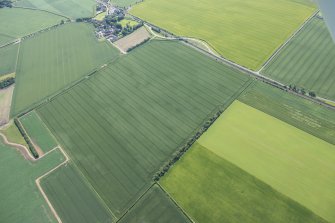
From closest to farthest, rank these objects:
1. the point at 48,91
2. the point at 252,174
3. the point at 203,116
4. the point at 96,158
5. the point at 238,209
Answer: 1. the point at 238,209
2. the point at 252,174
3. the point at 96,158
4. the point at 203,116
5. the point at 48,91

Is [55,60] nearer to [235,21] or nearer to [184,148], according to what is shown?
[184,148]

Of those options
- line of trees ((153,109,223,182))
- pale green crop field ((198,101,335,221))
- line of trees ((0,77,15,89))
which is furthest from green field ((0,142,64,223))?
pale green crop field ((198,101,335,221))

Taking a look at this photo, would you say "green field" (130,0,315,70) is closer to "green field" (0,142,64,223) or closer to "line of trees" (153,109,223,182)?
"line of trees" (153,109,223,182)

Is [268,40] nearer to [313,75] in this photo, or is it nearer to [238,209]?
[313,75]

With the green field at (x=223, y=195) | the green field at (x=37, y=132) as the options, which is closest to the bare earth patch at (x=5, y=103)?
the green field at (x=37, y=132)

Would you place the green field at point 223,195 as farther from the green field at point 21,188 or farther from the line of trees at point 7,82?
the line of trees at point 7,82

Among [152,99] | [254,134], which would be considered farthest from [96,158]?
[254,134]
